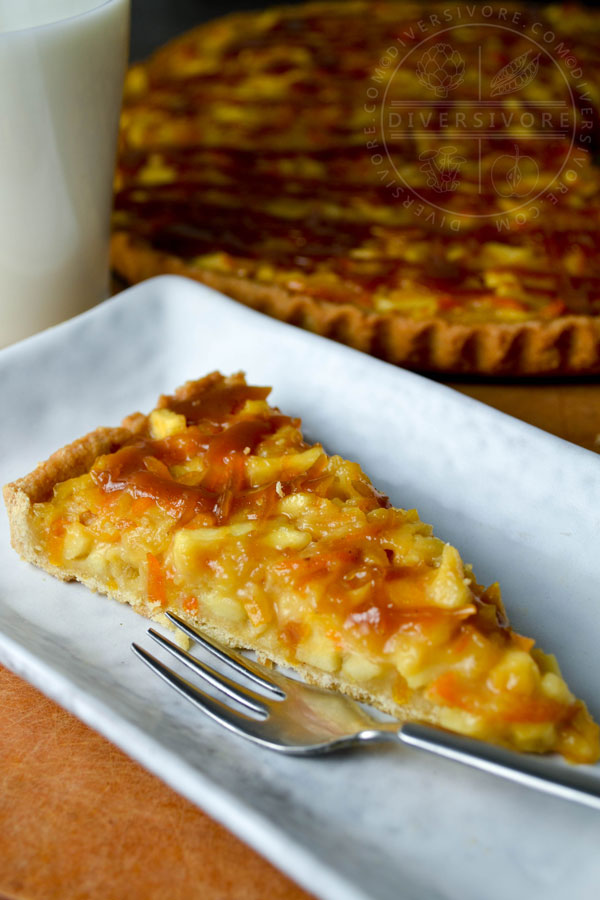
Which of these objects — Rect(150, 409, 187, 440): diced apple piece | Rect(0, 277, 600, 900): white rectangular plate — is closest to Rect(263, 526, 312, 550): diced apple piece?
Rect(0, 277, 600, 900): white rectangular plate

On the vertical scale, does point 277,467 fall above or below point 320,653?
above

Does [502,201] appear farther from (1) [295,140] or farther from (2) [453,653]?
(2) [453,653]

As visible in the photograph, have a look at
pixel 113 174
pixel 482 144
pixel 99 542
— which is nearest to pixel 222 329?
pixel 113 174
